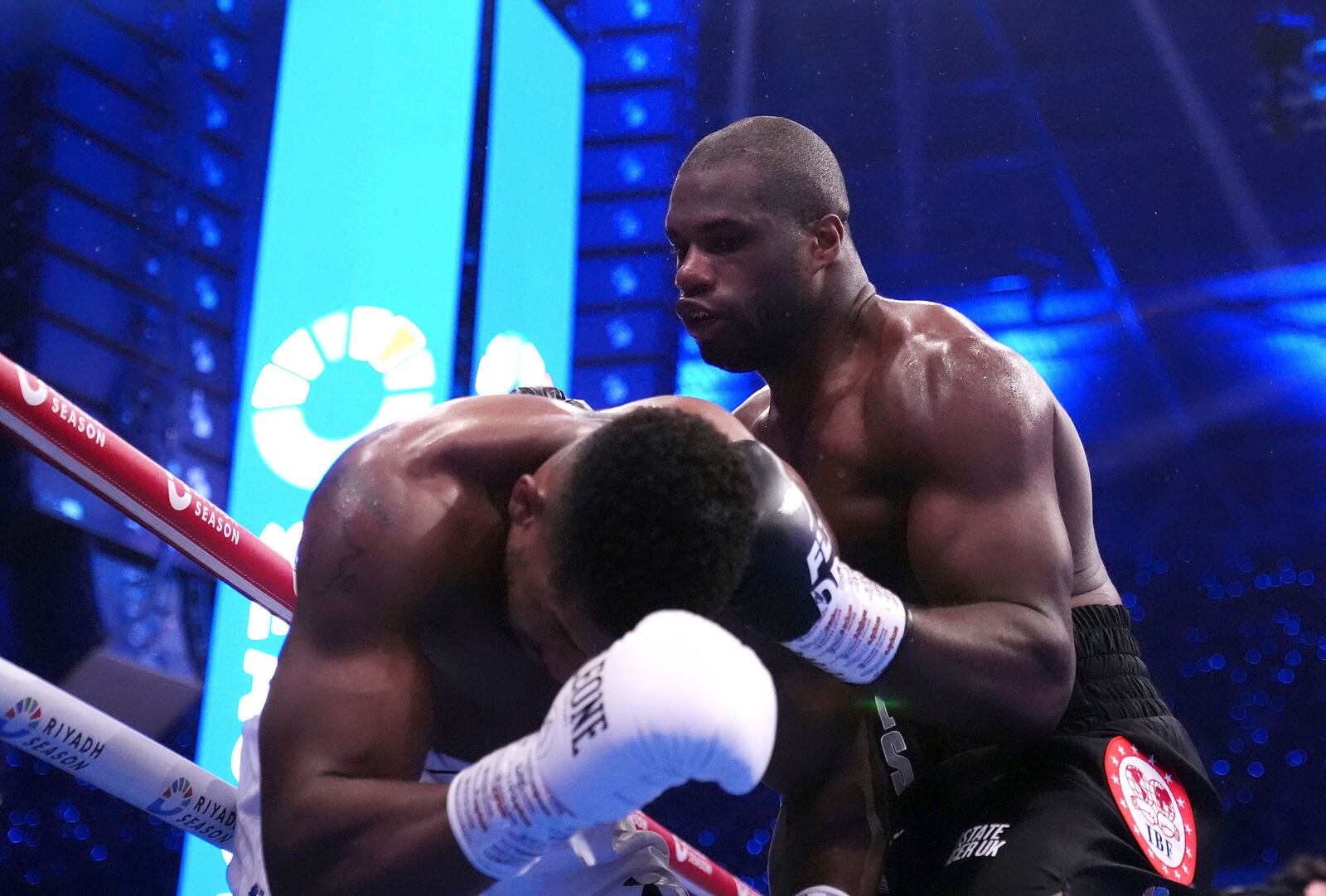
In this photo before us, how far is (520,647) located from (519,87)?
345 centimetres

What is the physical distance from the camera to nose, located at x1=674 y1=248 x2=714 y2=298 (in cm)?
188

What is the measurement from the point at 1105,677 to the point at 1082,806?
24 centimetres

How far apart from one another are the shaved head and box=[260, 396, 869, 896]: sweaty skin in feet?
2.00

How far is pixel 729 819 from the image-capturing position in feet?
14.1

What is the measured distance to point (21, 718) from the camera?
130cm

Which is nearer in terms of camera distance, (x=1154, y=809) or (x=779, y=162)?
(x=1154, y=809)

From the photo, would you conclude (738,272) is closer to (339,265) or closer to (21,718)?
(21,718)

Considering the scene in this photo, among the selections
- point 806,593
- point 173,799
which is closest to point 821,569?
point 806,593

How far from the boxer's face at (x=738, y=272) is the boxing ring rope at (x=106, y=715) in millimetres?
690

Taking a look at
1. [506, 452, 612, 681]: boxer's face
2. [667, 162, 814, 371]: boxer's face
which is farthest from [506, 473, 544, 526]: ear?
[667, 162, 814, 371]: boxer's face

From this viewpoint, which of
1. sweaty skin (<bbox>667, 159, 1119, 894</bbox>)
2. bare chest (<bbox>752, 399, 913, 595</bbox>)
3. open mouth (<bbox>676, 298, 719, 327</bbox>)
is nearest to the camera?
sweaty skin (<bbox>667, 159, 1119, 894</bbox>)

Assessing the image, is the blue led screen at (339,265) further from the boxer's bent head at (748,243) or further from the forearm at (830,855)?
the forearm at (830,855)

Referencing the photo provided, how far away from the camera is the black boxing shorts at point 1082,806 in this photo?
150 centimetres

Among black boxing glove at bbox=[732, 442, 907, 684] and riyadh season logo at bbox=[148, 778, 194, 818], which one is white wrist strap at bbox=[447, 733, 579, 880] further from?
riyadh season logo at bbox=[148, 778, 194, 818]
